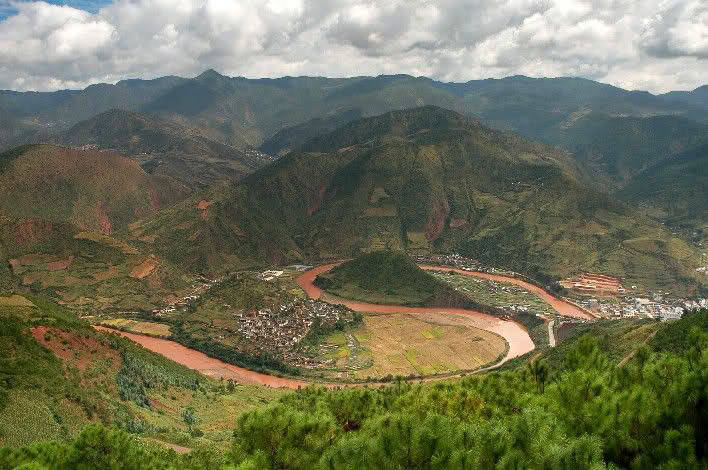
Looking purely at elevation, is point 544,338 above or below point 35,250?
below

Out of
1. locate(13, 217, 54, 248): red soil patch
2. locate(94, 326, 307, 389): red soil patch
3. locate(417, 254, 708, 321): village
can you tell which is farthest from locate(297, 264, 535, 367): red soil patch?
locate(13, 217, 54, 248): red soil patch

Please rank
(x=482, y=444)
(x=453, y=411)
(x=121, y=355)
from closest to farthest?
1. (x=482, y=444)
2. (x=453, y=411)
3. (x=121, y=355)

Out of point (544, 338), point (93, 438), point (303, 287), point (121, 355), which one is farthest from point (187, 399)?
point (303, 287)

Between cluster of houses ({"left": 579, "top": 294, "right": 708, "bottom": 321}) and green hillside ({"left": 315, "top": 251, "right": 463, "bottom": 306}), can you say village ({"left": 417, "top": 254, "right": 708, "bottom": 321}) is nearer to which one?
cluster of houses ({"left": 579, "top": 294, "right": 708, "bottom": 321})

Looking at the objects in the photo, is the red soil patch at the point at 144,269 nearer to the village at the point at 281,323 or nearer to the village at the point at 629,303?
the village at the point at 281,323

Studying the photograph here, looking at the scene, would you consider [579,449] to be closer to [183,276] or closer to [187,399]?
[187,399]
